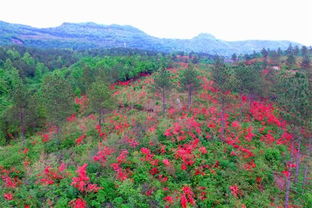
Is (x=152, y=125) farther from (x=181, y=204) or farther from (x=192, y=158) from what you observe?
(x=181, y=204)

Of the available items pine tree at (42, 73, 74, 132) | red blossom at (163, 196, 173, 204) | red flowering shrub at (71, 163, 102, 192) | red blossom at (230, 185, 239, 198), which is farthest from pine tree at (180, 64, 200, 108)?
red flowering shrub at (71, 163, 102, 192)

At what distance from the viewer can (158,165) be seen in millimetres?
18672

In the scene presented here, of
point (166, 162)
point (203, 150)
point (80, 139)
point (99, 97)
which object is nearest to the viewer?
point (166, 162)

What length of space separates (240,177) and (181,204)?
6762 mm

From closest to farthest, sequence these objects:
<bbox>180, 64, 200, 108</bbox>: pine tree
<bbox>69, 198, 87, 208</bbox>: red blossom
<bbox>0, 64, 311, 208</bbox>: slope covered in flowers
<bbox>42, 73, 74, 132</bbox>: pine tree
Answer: <bbox>69, 198, 87, 208</bbox>: red blossom
<bbox>0, 64, 311, 208</bbox>: slope covered in flowers
<bbox>42, 73, 74, 132</bbox>: pine tree
<bbox>180, 64, 200, 108</bbox>: pine tree

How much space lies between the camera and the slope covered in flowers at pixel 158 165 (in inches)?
574

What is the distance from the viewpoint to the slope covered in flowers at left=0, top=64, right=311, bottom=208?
14586 millimetres

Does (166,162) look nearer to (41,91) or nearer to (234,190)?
(234,190)

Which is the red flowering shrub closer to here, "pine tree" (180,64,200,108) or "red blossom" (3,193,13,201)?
"red blossom" (3,193,13,201)

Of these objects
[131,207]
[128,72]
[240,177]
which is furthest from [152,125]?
[128,72]

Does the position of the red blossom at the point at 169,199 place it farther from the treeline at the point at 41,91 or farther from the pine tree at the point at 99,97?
the treeline at the point at 41,91

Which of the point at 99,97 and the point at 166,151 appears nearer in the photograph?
the point at 166,151

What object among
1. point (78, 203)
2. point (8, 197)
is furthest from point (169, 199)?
point (8, 197)

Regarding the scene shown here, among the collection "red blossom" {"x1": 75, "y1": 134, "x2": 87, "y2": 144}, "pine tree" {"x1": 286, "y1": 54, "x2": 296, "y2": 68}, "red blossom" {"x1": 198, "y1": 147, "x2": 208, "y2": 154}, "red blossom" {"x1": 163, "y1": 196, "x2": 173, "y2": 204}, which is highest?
"pine tree" {"x1": 286, "y1": 54, "x2": 296, "y2": 68}
